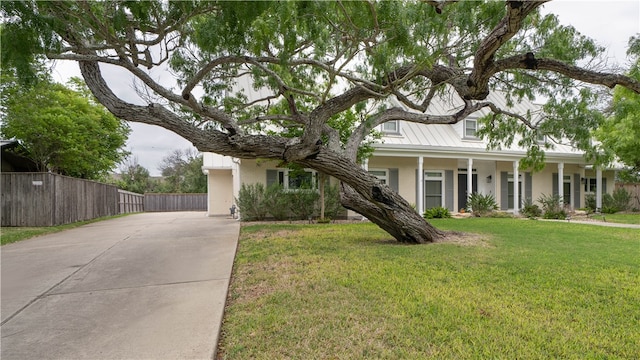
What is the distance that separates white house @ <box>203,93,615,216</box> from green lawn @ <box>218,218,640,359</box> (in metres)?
7.51

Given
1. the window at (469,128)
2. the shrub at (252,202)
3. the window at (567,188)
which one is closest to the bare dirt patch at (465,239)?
the shrub at (252,202)

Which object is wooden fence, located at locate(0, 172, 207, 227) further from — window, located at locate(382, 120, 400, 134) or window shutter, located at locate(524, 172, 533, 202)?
window shutter, located at locate(524, 172, 533, 202)

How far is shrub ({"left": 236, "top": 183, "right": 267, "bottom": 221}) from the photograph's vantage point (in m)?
12.9

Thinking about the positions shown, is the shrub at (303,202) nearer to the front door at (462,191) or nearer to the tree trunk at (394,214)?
the tree trunk at (394,214)

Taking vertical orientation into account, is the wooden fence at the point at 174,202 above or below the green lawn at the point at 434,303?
below

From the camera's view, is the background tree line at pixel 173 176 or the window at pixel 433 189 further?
the background tree line at pixel 173 176

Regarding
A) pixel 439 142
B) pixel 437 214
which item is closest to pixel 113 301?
pixel 437 214

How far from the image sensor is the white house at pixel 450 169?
→ 554 inches

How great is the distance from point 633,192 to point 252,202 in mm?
21410

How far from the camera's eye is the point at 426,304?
3.69 m

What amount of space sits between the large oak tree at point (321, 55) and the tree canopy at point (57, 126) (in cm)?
715

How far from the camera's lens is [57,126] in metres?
13.4

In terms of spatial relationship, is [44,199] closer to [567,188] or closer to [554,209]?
[554,209]

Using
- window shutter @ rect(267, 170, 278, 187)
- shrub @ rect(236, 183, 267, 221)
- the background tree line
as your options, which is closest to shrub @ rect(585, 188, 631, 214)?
window shutter @ rect(267, 170, 278, 187)
